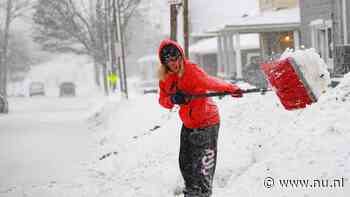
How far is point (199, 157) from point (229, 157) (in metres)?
3.26

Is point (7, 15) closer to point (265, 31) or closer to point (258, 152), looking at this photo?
point (265, 31)

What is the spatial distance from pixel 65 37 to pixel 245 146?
124ft

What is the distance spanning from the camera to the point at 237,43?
Result: 30.1 metres

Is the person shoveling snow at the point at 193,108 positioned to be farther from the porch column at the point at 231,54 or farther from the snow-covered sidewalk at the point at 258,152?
the porch column at the point at 231,54

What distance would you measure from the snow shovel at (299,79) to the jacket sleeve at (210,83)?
912mm

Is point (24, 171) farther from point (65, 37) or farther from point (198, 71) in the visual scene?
point (65, 37)

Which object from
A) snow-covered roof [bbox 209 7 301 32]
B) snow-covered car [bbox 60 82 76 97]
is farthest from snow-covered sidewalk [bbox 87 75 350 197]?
snow-covered car [bbox 60 82 76 97]

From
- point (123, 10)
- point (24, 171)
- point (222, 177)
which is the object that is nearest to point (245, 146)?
point (222, 177)

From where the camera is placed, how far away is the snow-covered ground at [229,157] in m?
6.88

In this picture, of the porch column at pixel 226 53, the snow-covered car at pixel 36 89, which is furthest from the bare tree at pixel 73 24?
the snow-covered car at pixel 36 89

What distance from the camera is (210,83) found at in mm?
6172

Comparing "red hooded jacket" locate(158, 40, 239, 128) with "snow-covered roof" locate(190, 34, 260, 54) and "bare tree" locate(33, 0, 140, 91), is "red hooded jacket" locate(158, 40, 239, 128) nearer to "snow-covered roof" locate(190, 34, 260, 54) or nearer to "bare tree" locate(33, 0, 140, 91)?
"snow-covered roof" locate(190, 34, 260, 54)

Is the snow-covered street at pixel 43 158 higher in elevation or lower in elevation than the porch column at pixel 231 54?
lower

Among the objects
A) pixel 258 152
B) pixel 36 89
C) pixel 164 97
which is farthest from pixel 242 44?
pixel 164 97
